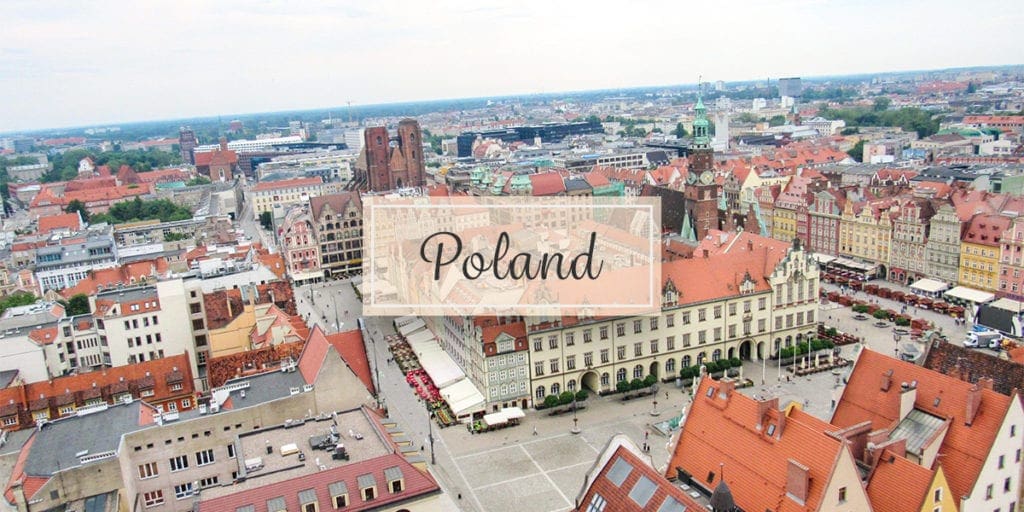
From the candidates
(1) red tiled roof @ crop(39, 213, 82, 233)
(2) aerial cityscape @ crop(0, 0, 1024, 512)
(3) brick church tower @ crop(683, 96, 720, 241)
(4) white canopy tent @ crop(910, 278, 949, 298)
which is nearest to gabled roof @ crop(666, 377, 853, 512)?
(2) aerial cityscape @ crop(0, 0, 1024, 512)

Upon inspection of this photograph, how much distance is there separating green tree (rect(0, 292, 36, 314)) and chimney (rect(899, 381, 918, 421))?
342 feet

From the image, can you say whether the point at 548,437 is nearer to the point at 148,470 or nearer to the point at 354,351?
the point at 354,351

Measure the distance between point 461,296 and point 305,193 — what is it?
136 metres

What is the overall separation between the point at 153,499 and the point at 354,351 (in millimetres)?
23444

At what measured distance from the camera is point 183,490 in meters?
47.2

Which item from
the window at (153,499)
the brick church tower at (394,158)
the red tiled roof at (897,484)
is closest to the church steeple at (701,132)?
the brick church tower at (394,158)

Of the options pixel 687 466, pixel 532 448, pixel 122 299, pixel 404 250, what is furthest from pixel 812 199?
pixel 122 299

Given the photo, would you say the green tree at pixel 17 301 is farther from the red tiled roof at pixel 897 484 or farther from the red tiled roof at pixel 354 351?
the red tiled roof at pixel 897 484

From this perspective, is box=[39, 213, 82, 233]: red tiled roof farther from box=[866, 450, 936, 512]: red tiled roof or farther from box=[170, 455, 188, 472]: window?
box=[866, 450, 936, 512]: red tiled roof

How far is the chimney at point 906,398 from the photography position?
4209 centimetres

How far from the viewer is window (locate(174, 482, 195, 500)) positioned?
46906 mm

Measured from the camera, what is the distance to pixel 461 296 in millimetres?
74125

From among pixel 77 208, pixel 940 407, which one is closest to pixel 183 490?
pixel 940 407

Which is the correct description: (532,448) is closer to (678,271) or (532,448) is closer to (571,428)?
(571,428)
